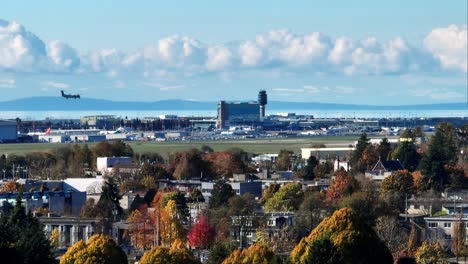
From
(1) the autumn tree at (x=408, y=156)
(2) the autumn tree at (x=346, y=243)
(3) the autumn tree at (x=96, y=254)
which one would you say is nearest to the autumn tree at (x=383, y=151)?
(1) the autumn tree at (x=408, y=156)

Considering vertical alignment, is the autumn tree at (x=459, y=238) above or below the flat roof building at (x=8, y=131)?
above

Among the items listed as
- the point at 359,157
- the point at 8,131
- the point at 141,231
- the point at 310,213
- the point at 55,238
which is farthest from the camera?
the point at 8,131

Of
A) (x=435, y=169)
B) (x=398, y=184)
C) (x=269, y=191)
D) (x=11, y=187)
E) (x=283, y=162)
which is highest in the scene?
(x=435, y=169)

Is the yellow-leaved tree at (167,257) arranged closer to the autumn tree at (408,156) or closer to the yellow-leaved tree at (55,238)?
the yellow-leaved tree at (55,238)

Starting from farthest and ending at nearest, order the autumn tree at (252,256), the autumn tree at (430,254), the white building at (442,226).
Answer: the white building at (442,226)
the autumn tree at (430,254)
the autumn tree at (252,256)

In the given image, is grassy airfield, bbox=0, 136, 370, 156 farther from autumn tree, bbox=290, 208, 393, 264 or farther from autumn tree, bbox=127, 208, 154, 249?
autumn tree, bbox=290, 208, 393, 264

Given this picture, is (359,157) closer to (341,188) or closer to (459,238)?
(341,188)

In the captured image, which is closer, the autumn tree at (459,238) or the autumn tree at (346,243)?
the autumn tree at (346,243)

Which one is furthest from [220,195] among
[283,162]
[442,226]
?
[283,162]
